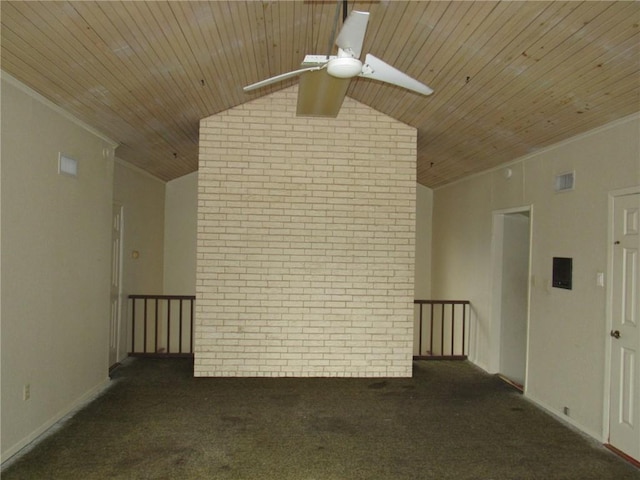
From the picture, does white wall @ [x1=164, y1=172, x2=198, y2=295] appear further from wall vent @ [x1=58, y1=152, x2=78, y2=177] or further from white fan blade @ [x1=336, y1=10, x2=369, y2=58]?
white fan blade @ [x1=336, y1=10, x2=369, y2=58]

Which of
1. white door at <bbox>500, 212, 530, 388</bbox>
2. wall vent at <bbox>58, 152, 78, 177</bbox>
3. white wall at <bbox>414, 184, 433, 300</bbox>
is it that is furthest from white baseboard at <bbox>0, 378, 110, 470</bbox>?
white wall at <bbox>414, 184, 433, 300</bbox>

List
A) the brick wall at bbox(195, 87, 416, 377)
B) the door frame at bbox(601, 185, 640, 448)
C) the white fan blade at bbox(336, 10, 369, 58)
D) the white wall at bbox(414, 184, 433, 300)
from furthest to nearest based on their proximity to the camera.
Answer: the white wall at bbox(414, 184, 433, 300)
the brick wall at bbox(195, 87, 416, 377)
the door frame at bbox(601, 185, 640, 448)
the white fan blade at bbox(336, 10, 369, 58)

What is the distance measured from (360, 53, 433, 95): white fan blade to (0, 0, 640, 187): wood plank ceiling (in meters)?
0.59

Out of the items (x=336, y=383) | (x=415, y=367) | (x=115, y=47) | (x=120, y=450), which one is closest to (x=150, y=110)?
(x=115, y=47)

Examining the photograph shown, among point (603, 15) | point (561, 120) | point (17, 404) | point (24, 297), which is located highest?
point (603, 15)

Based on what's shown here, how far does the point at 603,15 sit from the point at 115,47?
3.17 m

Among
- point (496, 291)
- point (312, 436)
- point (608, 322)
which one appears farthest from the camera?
point (496, 291)

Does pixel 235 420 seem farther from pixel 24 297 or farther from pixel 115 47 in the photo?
pixel 115 47

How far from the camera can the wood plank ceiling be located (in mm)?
2707

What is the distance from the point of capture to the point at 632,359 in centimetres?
337

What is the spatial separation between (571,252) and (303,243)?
9.37 ft

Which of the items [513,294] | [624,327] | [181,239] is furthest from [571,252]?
[181,239]

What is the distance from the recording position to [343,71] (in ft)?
8.52

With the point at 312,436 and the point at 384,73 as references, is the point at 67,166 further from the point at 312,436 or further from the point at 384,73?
the point at 312,436
